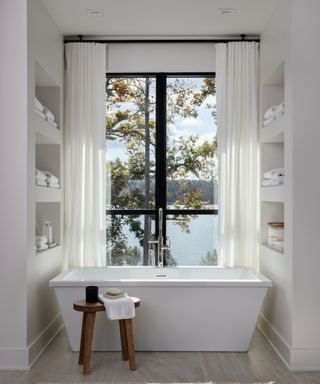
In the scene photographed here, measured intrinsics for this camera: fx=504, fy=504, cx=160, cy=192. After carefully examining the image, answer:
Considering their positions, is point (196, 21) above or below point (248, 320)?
above

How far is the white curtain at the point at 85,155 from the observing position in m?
5.13

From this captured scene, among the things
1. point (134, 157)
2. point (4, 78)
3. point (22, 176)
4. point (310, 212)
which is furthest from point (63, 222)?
point (310, 212)

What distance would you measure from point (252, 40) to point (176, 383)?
342 cm

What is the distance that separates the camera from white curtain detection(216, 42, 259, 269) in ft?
16.8

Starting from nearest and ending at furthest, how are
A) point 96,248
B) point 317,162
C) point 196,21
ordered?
point 317,162
point 196,21
point 96,248

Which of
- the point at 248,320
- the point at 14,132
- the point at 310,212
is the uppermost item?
the point at 14,132

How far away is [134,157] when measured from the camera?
5398 mm

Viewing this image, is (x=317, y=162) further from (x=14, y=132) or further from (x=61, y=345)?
(x=61, y=345)

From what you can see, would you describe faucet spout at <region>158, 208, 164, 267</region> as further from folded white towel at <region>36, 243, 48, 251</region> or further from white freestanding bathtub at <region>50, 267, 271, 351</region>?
folded white towel at <region>36, 243, 48, 251</region>

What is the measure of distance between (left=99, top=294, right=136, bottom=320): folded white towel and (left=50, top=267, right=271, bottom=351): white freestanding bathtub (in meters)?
0.32

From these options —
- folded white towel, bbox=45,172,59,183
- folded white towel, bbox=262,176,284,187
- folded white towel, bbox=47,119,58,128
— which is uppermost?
folded white towel, bbox=47,119,58,128

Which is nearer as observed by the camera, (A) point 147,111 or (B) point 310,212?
(B) point 310,212

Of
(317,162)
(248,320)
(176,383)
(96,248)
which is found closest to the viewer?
(176,383)

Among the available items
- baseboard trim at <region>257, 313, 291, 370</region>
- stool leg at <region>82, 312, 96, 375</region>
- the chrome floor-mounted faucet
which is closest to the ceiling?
the chrome floor-mounted faucet
